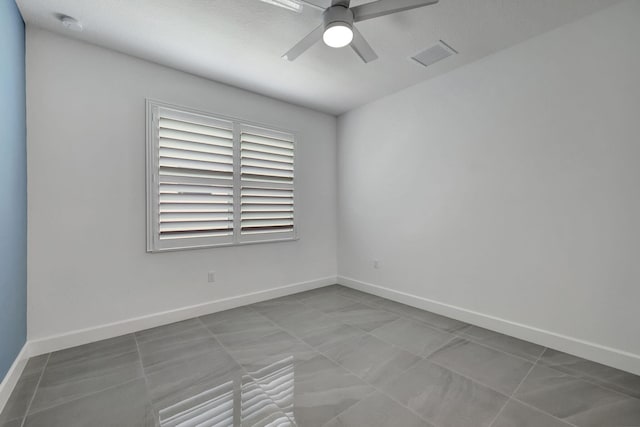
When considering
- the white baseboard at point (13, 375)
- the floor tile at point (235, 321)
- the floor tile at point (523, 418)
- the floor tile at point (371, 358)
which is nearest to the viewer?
the floor tile at point (523, 418)

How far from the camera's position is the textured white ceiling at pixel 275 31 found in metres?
2.14

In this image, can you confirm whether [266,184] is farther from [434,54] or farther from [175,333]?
[434,54]

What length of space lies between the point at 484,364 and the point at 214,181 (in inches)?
123

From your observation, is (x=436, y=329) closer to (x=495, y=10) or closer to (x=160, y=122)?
(x=495, y=10)

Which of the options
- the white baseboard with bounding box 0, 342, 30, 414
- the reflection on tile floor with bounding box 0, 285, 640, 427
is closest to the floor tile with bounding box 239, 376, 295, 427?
the reflection on tile floor with bounding box 0, 285, 640, 427

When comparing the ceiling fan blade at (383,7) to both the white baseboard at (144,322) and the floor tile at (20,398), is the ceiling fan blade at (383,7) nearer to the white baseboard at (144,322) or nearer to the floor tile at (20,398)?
the white baseboard at (144,322)

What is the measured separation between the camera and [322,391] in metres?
1.87

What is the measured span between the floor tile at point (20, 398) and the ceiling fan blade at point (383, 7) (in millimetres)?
3258

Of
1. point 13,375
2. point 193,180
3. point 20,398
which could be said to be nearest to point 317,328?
point 193,180

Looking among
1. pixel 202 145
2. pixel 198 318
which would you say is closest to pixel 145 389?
pixel 198 318

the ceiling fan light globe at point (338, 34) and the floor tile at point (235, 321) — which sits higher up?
the ceiling fan light globe at point (338, 34)

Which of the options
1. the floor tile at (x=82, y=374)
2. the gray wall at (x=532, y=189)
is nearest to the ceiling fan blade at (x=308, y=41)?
the gray wall at (x=532, y=189)

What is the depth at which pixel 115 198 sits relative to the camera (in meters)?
2.71

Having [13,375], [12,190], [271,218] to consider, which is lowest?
[13,375]
